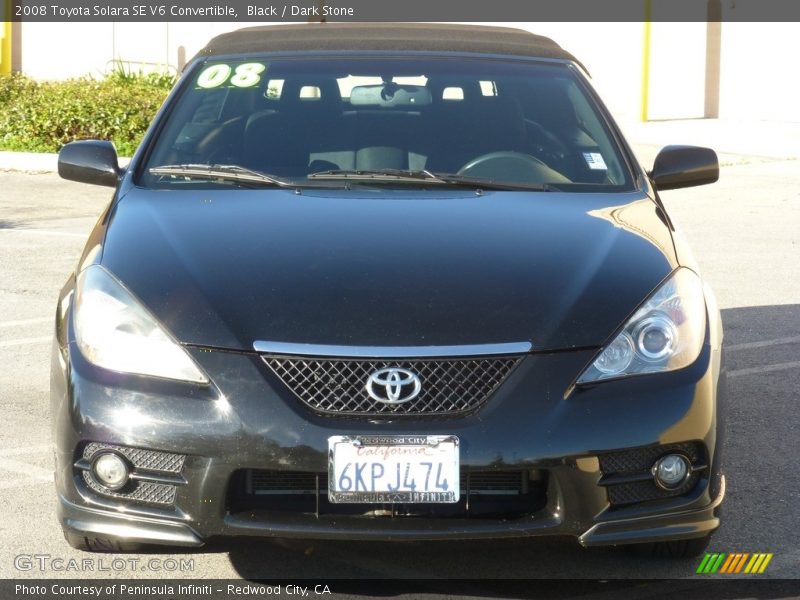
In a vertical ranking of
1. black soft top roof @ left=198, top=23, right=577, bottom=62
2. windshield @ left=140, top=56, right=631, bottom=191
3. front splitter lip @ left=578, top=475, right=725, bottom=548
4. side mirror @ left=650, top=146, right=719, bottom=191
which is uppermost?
black soft top roof @ left=198, top=23, right=577, bottom=62

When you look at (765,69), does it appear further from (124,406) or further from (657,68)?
(124,406)

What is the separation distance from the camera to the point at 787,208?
1276 cm

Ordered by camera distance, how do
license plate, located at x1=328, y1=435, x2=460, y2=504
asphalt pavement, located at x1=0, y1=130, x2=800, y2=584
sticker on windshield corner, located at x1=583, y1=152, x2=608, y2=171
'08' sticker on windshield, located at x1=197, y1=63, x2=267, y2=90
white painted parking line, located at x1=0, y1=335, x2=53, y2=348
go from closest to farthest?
1. license plate, located at x1=328, y1=435, x2=460, y2=504
2. asphalt pavement, located at x1=0, y1=130, x2=800, y2=584
3. sticker on windshield corner, located at x1=583, y1=152, x2=608, y2=171
4. '08' sticker on windshield, located at x1=197, y1=63, x2=267, y2=90
5. white painted parking line, located at x1=0, y1=335, x2=53, y2=348

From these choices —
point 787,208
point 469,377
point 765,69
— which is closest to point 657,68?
point 765,69

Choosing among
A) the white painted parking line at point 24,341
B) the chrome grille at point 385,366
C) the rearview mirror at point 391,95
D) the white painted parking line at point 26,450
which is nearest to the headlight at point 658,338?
the chrome grille at point 385,366

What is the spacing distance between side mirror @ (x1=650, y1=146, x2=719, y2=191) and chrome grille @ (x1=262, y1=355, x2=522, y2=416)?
1.90 metres

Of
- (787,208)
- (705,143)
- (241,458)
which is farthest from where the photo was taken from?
(705,143)

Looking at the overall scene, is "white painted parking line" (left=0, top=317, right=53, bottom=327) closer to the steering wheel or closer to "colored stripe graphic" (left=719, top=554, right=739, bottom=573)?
the steering wheel

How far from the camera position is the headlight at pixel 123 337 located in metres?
3.55

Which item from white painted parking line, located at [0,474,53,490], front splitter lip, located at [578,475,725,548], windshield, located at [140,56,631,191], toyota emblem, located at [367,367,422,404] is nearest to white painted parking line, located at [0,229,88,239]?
windshield, located at [140,56,631,191]

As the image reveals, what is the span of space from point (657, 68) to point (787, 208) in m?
9.82

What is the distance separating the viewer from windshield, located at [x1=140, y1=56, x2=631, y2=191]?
4.76m

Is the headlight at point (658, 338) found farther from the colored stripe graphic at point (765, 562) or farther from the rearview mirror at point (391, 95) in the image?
the rearview mirror at point (391, 95)

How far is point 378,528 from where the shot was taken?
11.3 ft
